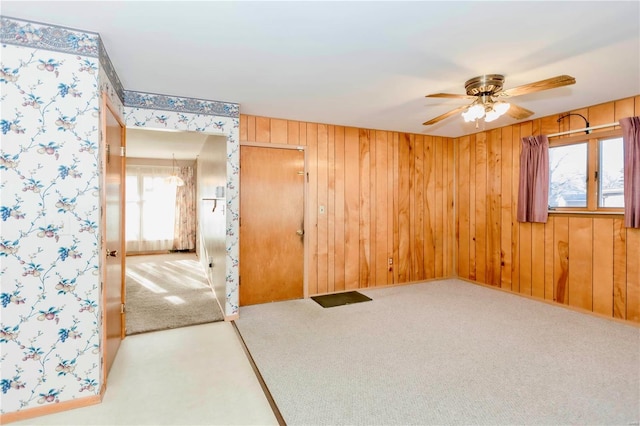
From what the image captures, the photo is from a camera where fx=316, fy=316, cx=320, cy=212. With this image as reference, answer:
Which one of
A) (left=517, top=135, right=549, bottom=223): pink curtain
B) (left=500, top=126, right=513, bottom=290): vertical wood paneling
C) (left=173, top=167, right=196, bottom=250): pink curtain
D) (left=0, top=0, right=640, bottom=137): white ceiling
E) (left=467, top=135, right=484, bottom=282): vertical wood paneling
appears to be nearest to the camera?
(left=0, top=0, right=640, bottom=137): white ceiling

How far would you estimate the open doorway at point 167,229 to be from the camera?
160 inches

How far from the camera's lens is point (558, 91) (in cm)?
310

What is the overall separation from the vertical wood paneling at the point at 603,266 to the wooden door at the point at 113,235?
4859 millimetres

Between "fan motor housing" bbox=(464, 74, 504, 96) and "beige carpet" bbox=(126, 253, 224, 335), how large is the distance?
3439 millimetres

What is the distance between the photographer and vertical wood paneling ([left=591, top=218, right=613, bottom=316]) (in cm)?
A: 348

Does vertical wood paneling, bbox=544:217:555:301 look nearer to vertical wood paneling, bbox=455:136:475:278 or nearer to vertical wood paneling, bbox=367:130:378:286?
vertical wood paneling, bbox=455:136:475:278

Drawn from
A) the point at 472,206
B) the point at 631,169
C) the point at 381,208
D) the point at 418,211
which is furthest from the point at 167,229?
the point at 631,169

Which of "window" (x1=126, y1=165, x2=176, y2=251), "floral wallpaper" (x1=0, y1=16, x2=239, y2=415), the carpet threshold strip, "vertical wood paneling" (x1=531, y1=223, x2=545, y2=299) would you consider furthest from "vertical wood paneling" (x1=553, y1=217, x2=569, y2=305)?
"window" (x1=126, y1=165, x2=176, y2=251)

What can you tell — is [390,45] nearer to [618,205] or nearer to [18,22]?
[18,22]

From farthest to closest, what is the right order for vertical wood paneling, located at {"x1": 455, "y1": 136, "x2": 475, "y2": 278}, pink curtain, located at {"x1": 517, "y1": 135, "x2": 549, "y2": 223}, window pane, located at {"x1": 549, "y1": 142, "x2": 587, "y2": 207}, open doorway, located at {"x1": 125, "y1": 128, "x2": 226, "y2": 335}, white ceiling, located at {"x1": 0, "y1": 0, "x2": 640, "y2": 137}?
vertical wood paneling, located at {"x1": 455, "y1": 136, "x2": 475, "y2": 278}
open doorway, located at {"x1": 125, "y1": 128, "x2": 226, "y2": 335}
pink curtain, located at {"x1": 517, "y1": 135, "x2": 549, "y2": 223}
window pane, located at {"x1": 549, "y1": 142, "x2": 587, "y2": 207}
white ceiling, located at {"x1": 0, "y1": 0, "x2": 640, "y2": 137}

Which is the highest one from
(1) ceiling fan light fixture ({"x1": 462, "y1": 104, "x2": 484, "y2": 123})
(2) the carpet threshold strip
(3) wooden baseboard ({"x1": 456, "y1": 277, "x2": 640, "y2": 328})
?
(1) ceiling fan light fixture ({"x1": 462, "y1": 104, "x2": 484, "y2": 123})

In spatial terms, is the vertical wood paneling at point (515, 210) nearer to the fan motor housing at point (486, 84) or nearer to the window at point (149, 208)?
the fan motor housing at point (486, 84)

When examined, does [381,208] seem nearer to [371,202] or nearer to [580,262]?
[371,202]

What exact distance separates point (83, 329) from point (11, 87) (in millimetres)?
1541
